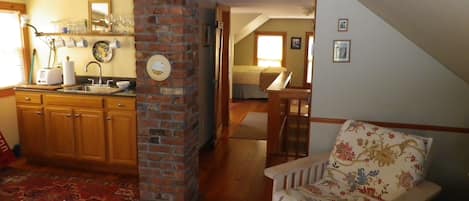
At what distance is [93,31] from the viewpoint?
13.5ft

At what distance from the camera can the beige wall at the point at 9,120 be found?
159 inches

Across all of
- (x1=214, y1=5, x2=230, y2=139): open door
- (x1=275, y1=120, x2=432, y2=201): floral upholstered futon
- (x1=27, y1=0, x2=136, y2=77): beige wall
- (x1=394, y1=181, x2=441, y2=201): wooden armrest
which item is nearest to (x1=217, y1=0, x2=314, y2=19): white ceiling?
(x1=214, y1=5, x2=230, y2=139): open door

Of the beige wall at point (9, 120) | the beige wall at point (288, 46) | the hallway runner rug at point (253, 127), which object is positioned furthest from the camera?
the beige wall at point (288, 46)

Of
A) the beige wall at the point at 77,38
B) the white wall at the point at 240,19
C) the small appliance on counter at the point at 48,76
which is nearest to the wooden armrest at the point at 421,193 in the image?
the beige wall at the point at 77,38

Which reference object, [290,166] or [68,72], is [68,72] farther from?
[290,166]

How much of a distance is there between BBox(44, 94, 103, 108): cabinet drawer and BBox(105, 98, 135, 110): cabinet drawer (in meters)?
0.09

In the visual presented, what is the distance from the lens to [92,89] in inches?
157

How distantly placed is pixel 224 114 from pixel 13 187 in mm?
3117

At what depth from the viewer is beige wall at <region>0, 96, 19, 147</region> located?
4.05m

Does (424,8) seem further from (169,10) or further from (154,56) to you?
(154,56)

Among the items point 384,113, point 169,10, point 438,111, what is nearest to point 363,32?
point 384,113

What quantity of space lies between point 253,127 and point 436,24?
13.3ft

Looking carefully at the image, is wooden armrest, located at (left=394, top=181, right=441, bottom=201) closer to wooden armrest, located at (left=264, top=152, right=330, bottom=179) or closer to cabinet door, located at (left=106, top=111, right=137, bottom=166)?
wooden armrest, located at (left=264, top=152, right=330, bottom=179)

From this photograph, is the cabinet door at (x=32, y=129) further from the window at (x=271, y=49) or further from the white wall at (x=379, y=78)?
the window at (x=271, y=49)
